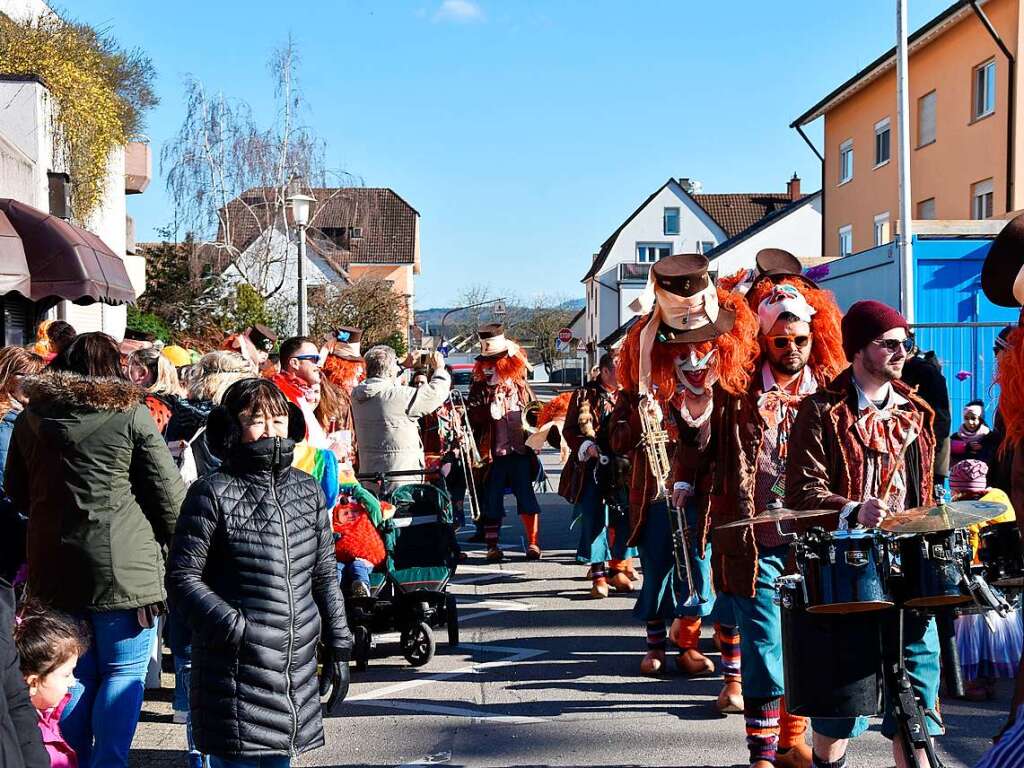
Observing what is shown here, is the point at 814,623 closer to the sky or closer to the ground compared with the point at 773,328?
closer to the ground

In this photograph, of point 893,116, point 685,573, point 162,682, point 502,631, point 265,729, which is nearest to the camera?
point 265,729

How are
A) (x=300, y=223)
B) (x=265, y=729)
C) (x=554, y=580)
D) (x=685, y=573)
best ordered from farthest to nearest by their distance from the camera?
(x=300, y=223)
(x=554, y=580)
(x=685, y=573)
(x=265, y=729)

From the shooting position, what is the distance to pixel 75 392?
14.9 feet

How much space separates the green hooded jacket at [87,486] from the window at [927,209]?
76.0ft

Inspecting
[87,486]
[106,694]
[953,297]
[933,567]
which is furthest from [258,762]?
[953,297]

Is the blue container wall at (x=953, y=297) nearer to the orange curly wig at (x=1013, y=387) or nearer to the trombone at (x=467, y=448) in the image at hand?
the trombone at (x=467, y=448)

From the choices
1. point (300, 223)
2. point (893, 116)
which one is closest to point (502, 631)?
point (300, 223)

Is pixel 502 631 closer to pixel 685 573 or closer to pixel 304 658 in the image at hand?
pixel 685 573

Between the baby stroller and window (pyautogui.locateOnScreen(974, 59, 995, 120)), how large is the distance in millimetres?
18742

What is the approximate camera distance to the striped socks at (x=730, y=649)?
6.09 meters

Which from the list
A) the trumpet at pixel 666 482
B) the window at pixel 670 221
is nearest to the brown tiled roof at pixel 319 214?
the trumpet at pixel 666 482

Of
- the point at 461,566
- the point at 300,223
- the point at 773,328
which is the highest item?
the point at 300,223

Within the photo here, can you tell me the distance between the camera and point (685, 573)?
6.50 metres

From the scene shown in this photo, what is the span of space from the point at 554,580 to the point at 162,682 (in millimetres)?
4108
